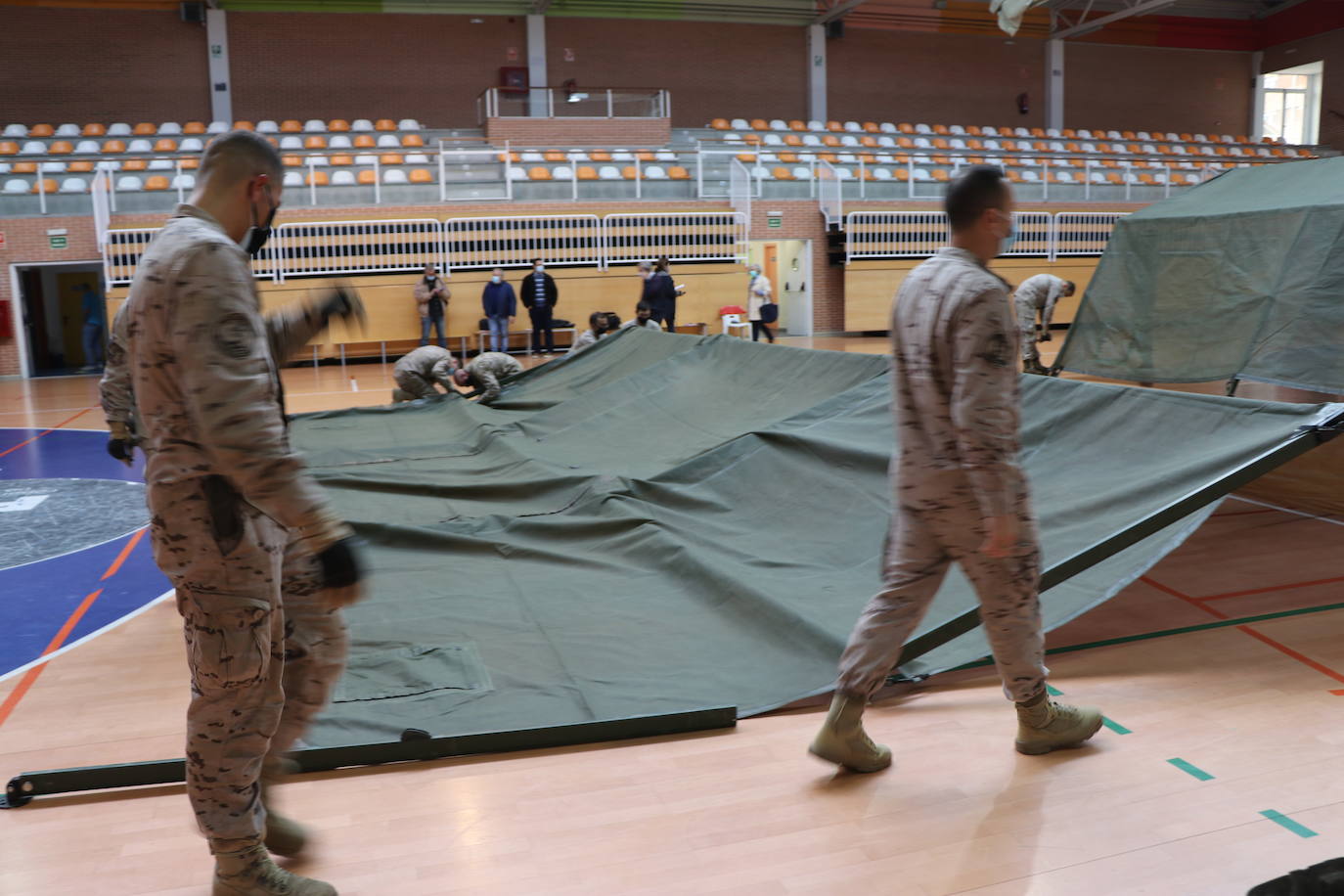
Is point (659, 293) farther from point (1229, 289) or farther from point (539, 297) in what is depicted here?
point (1229, 289)

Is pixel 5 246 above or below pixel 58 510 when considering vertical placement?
above

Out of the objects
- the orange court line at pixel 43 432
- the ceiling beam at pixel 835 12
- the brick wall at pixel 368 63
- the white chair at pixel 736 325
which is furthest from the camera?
the ceiling beam at pixel 835 12

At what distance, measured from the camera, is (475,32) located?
2308 cm

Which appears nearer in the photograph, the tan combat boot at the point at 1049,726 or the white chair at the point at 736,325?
the tan combat boot at the point at 1049,726

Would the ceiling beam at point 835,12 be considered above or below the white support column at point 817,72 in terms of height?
above

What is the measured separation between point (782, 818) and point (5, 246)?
18044mm

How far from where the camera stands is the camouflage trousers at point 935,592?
250 cm

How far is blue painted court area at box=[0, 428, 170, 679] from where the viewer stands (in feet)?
14.8

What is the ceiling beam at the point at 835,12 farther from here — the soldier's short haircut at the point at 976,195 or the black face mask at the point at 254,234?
the black face mask at the point at 254,234

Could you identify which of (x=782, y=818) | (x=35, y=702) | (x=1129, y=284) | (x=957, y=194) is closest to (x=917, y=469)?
(x=957, y=194)

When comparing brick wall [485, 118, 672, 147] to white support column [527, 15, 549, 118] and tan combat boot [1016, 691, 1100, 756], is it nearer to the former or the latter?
white support column [527, 15, 549, 118]

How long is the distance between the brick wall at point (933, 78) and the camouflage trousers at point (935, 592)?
80.5 feet

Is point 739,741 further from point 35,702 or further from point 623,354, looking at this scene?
point 623,354

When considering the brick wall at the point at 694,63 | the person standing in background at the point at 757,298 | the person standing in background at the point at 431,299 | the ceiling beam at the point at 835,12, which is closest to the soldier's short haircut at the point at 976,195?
the person standing in background at the point at 757,298
